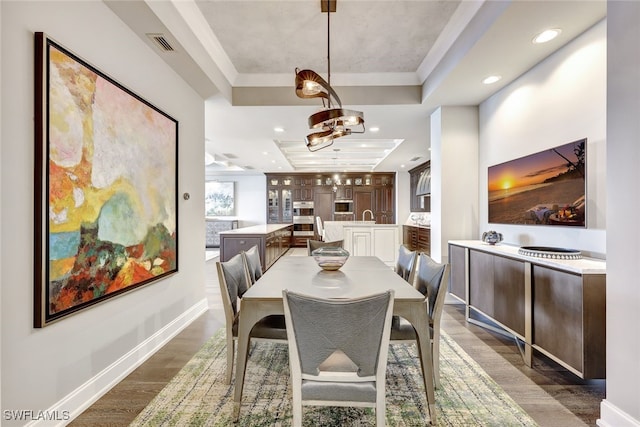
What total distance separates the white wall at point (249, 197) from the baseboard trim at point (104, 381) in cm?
731

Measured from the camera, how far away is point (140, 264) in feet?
7.34

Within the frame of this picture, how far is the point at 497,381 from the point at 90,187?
118 inches

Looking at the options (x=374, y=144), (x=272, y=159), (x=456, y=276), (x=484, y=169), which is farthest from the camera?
(x=272, y=159)

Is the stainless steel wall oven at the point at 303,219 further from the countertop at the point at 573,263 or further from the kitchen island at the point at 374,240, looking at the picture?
the countertop at the point at 573,263

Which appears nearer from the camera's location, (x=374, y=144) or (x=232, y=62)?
(x=232, y=62)

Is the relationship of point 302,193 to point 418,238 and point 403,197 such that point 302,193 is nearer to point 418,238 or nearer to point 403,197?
point 403,197

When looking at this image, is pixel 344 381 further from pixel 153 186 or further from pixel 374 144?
pixel 374 144

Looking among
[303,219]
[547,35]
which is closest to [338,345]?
[547,35]

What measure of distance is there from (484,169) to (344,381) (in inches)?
127

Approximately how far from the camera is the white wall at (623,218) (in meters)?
1.41

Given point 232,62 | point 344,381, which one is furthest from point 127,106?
A: point 344,381

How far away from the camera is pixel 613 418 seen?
4.90ft

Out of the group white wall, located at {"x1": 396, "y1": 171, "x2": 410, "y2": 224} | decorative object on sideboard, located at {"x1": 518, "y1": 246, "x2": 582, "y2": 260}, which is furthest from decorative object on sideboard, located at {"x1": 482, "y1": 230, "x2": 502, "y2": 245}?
white wall, located at {"x1": 396, "y1": 171, "x2": 410, "y2": 224}

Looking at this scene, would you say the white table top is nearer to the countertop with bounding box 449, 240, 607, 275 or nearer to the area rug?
the area rug
